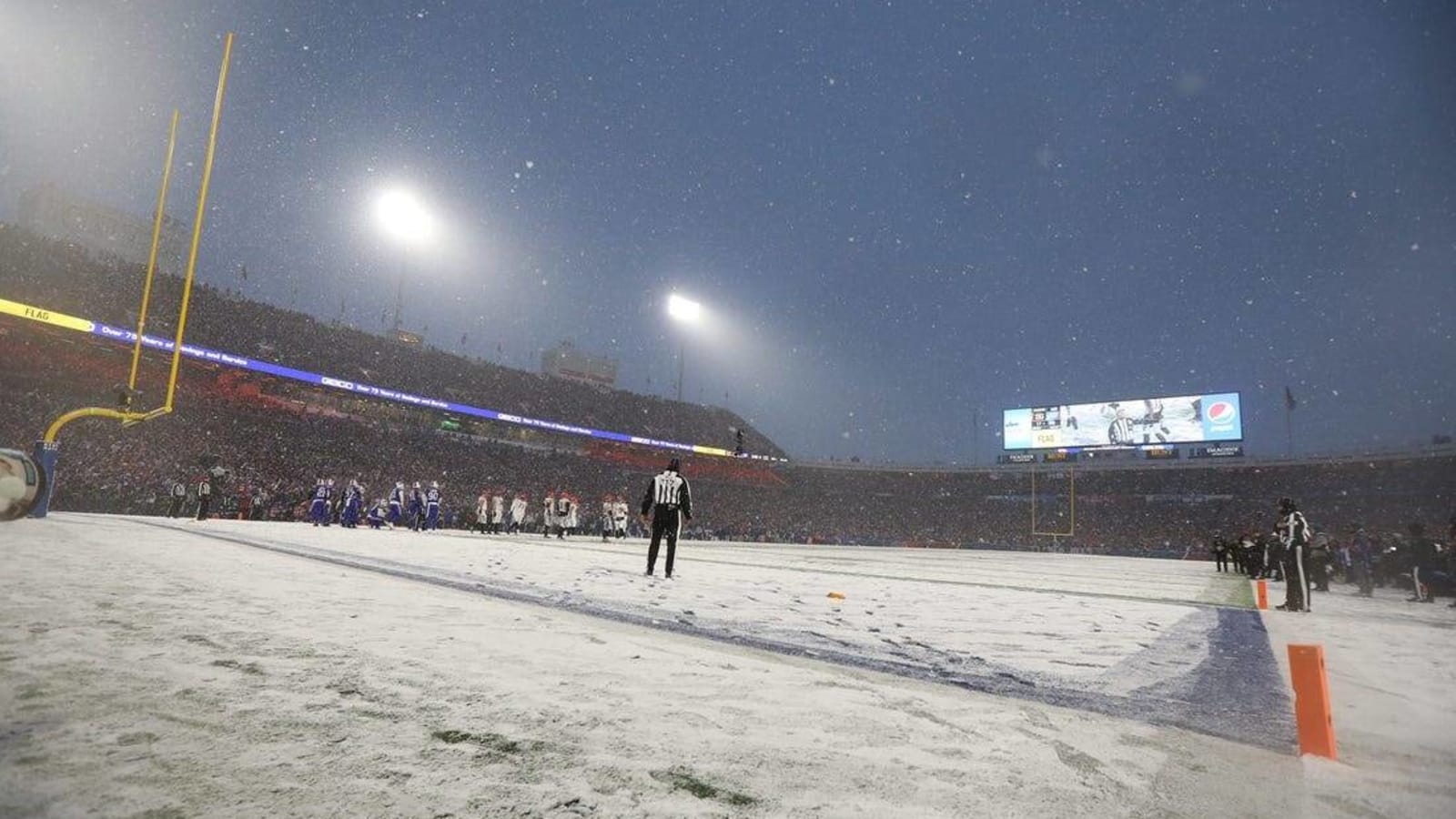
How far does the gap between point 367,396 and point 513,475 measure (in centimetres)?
980

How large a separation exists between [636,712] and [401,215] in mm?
39866

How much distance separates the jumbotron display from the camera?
44344 mm

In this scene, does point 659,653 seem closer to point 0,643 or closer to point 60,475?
point 0,643

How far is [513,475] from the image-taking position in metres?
41.2

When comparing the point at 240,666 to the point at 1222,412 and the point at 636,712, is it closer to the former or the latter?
the point at 636,712

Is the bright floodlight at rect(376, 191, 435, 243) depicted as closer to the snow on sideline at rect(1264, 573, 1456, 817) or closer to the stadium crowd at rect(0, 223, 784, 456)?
the stadium crowd at rect(0, 223, 784, 456)

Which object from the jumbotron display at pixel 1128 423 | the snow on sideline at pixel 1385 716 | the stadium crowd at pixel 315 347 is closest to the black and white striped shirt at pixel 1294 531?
the snow on sideline at pixel 1385 716

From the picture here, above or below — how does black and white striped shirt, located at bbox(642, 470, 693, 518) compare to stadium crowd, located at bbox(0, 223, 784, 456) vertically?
below

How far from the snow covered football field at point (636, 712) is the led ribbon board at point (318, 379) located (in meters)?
29.9

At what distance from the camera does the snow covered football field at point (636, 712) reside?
69.6 inches

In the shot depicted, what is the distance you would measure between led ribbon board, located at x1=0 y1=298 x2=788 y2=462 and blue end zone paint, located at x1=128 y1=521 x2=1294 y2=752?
107 ft

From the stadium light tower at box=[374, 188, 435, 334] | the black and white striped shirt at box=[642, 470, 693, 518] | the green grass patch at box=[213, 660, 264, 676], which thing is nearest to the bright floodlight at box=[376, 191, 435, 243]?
the stadium light tower at box=[374, 188, 435, 334]

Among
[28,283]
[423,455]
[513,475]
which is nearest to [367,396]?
[423,455]

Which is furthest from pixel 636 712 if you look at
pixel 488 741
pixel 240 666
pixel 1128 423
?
pixel 1128 423
